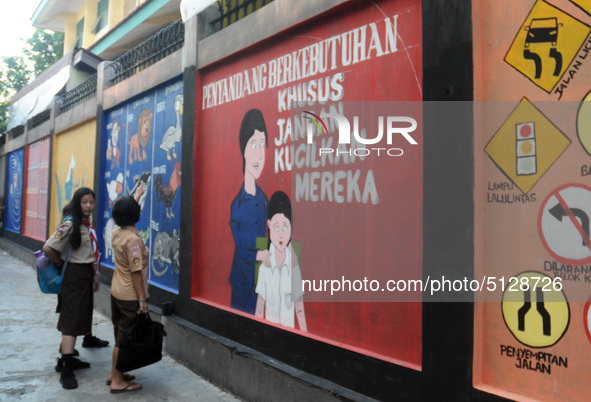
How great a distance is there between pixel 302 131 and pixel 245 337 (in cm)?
193

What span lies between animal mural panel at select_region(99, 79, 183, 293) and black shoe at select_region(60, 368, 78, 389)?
1566 mm

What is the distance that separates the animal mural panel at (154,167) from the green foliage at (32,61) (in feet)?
54.6

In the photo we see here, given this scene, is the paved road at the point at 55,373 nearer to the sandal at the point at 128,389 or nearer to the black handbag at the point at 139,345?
the sandal at the point at 128,389

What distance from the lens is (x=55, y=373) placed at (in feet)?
16.2

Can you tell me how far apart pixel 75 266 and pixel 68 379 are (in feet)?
3.32

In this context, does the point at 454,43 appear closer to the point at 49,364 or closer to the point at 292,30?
the point at 292,30

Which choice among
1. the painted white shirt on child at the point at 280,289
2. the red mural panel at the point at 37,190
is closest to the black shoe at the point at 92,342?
the painted white shirt on child at the point at 280,289

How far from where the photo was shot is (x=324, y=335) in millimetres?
3830

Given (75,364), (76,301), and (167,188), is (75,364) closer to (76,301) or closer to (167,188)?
(76,301)

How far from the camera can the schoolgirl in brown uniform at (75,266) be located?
15.5 feet

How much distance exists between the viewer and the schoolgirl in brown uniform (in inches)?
186

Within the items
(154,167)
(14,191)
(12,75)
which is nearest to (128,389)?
(154,167)

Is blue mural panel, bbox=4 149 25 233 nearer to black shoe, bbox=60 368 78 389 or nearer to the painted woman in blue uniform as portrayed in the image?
black shoe, bbox=60 368 78 389

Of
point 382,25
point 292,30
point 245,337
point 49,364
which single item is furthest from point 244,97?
point 49,364
